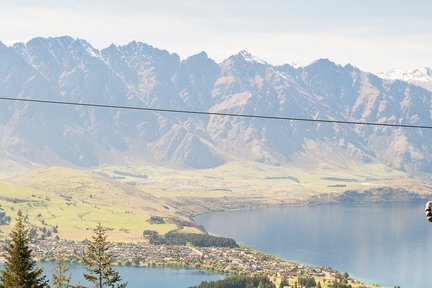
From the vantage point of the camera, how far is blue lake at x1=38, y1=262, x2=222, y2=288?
549 feet

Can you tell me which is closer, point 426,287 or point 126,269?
point 426,287

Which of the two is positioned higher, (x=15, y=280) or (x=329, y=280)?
(x=15, y=280)

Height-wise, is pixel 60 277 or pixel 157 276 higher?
pixel 60 277

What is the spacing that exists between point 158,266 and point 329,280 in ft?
172

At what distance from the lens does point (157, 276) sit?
17975 centimetres

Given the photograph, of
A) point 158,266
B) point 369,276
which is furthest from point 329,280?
point 158,266

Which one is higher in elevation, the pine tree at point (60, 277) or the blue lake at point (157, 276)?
the pine tree at point (60, 277)

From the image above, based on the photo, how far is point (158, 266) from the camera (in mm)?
197250

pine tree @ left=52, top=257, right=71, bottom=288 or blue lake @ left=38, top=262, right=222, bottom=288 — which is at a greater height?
pine tree @ left=52, top=257, right=71, bottom=288

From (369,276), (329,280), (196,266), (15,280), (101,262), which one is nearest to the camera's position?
(15,280)

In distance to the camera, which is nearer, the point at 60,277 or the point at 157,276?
the point at 60,277

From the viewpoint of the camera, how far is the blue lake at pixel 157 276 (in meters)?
167

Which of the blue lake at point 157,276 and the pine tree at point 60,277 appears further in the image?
the blue lake at point 157,276

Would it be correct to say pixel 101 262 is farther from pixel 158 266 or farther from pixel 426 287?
pixel 158 266
